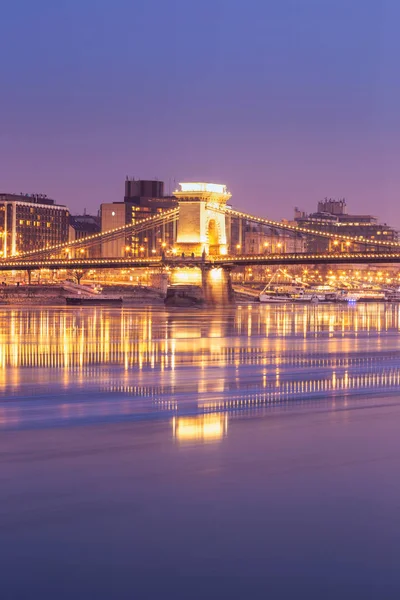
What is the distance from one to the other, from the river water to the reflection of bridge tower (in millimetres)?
60305

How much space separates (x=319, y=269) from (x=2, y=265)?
87.6 metres

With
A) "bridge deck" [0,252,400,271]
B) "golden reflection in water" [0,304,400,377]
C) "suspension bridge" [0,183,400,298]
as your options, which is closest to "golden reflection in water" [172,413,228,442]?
"golden reflection in water" [0,304,400,377]

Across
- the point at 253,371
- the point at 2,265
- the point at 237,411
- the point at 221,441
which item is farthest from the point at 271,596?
the point at 2,265

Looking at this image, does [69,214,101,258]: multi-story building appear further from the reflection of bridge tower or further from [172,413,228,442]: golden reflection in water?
[172,413,228,442]: golden reflection in water

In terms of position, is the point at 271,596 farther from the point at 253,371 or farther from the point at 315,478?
the point at 253,371

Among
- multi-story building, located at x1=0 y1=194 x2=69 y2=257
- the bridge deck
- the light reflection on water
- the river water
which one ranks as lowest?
the river water

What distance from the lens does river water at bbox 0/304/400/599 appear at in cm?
718

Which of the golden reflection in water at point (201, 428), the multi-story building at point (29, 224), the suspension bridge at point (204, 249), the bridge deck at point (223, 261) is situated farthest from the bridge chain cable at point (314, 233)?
the multi-story building at point (29, 224)

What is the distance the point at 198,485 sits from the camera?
368 inches

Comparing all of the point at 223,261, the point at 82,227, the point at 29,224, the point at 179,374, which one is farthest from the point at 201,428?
the point at 82,227

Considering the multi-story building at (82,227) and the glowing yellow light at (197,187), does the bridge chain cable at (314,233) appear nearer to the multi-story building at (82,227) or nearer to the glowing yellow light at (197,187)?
the glowing yellow light at (197,187)

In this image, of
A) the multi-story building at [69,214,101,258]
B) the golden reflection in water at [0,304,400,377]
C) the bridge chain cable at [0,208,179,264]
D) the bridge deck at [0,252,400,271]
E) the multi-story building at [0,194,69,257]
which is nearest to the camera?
the golden reflection in water at [0,304,400,377]

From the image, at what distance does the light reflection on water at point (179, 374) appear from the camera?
544 inches

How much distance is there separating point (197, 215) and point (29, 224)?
84993 millimetres
